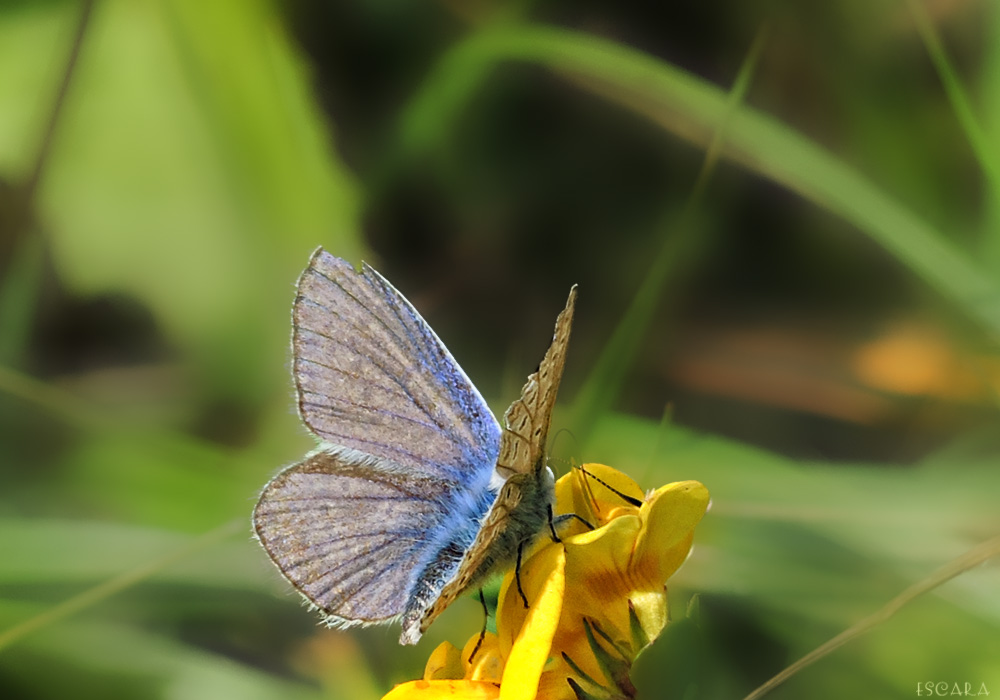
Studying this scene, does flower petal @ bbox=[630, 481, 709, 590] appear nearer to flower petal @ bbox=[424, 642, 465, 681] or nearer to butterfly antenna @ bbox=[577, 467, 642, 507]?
butterfly antenna @ bbox=[577, 467, 642, 507]

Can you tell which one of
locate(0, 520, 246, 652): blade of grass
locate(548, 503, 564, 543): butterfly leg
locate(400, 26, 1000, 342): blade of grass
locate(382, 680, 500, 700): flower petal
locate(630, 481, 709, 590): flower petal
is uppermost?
locate(400, 26, 1000, 342): blade of grass

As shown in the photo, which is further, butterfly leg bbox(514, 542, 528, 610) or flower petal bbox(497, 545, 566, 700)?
butterfly leg bbox(514, 542, 528, 610)

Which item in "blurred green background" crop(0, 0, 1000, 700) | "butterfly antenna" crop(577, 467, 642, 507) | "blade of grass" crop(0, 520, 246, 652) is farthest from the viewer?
"blurred green background" crop(0, 0, 1000, 700)

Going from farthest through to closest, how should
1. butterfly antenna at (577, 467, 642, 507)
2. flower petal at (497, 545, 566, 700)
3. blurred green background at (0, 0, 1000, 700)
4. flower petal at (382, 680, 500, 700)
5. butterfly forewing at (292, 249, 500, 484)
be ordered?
1. blurred green background at (0, 0, 1000, 700)
2. butterfly forewing at (292, 249, 500, 484)
3. butterfly antenna at (577, 467, 642, 507)
4. flower petal at (382, 680, 500, 700)
5. flower petal at (497, 545, 566, 700)

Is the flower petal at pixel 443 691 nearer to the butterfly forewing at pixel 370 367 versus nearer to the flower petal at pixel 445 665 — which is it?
the flower petal at pixel 445 665

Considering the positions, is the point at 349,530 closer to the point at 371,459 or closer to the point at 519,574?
the point at 371,459

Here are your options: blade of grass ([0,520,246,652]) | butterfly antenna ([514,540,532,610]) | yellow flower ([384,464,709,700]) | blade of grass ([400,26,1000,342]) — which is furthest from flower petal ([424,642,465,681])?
blade of grass ([400,26,1000,342])

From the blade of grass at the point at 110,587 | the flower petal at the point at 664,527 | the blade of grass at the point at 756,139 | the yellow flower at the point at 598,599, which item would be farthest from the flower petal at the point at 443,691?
the blade of grass at the point at 756,139
